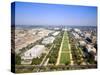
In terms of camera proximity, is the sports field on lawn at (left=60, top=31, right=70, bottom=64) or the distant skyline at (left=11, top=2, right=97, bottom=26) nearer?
the distant skyline at (left=11, top=2, right=97, bottom=26)

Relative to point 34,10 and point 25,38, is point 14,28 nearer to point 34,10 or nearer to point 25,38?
point 25,38

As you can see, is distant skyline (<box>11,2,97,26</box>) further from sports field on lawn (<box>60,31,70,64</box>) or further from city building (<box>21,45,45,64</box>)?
city building (<box>21,45,45,64</box>)

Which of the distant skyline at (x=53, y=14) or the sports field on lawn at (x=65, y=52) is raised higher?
the distant skyline at (x=53, y=14)

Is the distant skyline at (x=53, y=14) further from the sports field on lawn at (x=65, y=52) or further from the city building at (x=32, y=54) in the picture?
the city building at (x=32, y=54)

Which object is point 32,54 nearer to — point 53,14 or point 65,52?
point 65,52

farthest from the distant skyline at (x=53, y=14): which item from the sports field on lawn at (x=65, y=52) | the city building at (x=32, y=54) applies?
the city building at (x=32, y=54)

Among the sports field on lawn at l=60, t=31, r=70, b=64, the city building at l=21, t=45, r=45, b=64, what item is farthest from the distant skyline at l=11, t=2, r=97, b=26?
the city building at l=21, t=45, r=45, b=64

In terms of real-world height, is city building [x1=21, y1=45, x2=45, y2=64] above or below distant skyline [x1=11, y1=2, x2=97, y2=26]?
below

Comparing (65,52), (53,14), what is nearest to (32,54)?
(65,52)

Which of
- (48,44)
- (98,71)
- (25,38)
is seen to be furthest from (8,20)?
(98,71)
